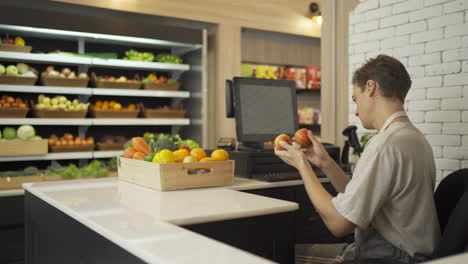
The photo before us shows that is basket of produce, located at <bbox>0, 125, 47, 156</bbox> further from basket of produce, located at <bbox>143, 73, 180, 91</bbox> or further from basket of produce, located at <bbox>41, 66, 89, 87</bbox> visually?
basket of produce, located at <bbox>143, 73, 180, 91</bbox>

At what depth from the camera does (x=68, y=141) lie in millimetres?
5184

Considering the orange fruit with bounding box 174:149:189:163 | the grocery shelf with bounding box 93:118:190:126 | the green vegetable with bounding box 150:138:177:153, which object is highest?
the grocery shelf with bounding box 93:118:190:126

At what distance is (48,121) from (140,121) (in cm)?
102

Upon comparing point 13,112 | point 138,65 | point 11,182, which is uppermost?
point 138,65

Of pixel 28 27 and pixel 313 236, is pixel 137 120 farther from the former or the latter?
pixel 313 236

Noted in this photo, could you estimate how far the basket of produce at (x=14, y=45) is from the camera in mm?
4765

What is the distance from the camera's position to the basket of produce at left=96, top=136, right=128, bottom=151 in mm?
5414

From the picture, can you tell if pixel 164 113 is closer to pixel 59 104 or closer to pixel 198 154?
pixel 59 104

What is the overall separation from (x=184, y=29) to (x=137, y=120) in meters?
1.21

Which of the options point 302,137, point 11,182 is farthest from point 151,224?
point 11,182

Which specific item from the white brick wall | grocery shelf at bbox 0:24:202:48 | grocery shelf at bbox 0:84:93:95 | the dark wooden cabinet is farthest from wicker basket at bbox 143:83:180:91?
the dark wooden cabinet

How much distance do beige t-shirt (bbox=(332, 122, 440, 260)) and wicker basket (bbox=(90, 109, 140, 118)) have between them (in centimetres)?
406

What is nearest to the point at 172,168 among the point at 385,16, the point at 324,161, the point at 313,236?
the point at 324,161

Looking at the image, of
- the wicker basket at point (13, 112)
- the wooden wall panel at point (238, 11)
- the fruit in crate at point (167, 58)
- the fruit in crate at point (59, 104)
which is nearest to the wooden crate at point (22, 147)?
the wicker basket at point (13, 112)
